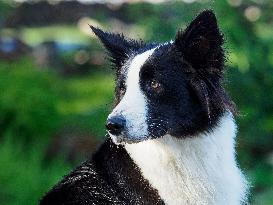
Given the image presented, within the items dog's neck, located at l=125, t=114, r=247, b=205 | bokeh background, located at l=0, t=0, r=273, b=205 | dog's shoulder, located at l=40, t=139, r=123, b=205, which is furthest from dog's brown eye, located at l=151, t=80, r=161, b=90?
bokeh background, located at l=0, t=0, r=273, b=205

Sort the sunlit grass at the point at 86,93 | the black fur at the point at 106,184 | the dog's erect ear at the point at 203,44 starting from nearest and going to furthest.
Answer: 1. the dog's erect ear at the point at 203,44
2. the black fur at the point at 106,184
3. the sunlit grass at the point at 86,93

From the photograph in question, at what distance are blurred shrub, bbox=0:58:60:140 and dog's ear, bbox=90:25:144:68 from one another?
4.66 metres

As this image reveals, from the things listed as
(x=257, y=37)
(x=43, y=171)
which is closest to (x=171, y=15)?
(x=257, y=37)

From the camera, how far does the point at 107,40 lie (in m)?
4.77

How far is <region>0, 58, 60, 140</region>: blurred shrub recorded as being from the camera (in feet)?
31.5

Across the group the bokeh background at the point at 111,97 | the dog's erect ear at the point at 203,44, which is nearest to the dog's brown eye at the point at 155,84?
the dog's erect ear at the point at 203,44

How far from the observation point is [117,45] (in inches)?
188

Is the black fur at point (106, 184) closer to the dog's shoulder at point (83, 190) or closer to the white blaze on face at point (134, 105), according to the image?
the dog's shoulder at point (83, 190)

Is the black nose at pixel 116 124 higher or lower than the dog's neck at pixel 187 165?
higher

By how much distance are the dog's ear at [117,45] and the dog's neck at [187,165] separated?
57 cm

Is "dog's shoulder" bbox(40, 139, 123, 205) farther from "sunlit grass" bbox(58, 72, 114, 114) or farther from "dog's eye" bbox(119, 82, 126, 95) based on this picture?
"sunlit grass" bbox(58, 72, 114, 114)

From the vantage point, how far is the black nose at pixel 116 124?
404 centimetres

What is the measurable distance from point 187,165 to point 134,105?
1.83ft

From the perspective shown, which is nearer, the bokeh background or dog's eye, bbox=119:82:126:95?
dog's eye, bbox=119:82:126:95
